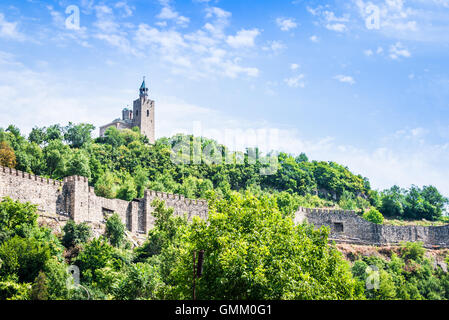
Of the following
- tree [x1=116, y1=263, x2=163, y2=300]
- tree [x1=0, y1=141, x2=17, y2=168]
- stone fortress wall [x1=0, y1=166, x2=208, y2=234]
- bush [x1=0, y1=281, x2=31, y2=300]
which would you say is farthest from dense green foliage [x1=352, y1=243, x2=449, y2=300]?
tree [x1=0, y1=141, x2=17, y2=168]

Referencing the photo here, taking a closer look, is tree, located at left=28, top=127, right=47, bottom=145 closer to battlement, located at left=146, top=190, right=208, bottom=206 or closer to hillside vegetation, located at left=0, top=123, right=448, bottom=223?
hillside vegetation, located at left=0, top=123, right=448, bottom=223

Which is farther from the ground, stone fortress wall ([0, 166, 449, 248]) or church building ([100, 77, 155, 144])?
church building ([100, 77, 155, 144])

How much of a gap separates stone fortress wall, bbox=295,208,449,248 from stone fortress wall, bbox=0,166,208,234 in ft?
55.8

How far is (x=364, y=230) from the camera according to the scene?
5334cm

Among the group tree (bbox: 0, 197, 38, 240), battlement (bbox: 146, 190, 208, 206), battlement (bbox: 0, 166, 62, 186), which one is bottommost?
tree (bbox: 0, 197, 38, 240)

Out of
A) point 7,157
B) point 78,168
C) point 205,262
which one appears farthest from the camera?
point 78,168

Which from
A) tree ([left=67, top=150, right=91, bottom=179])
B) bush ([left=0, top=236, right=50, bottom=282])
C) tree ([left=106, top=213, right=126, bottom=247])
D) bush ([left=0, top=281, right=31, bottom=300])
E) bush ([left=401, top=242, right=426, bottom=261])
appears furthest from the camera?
tree ([left=67, top=150, right=91, bottom=179])

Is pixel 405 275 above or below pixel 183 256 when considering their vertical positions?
A: below

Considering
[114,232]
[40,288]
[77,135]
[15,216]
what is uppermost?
[77,135]

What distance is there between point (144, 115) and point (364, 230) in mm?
48903

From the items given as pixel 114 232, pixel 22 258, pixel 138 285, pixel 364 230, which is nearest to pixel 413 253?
pixel 364 230

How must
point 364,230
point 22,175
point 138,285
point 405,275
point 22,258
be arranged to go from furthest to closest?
point 364,230 → point 405,275 → point 22,175 → point 22,258 → point 138,285

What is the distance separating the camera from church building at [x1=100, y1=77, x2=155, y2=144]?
3578 inches

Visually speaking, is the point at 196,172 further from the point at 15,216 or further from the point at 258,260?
the point at 258,260
